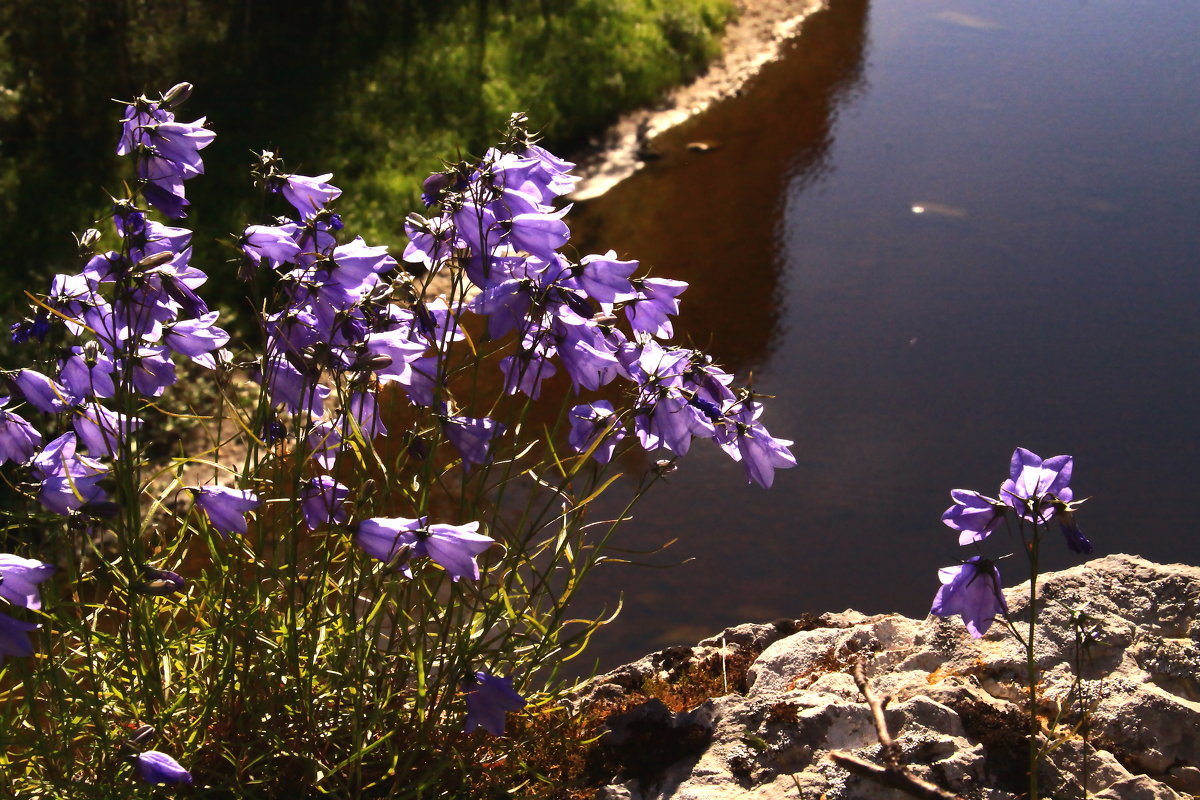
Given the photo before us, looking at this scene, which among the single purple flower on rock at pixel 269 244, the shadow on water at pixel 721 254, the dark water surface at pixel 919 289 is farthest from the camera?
the dark water surface at pixel 919 289

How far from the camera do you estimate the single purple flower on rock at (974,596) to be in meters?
1.88

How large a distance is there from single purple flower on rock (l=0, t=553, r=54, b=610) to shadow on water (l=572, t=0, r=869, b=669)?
109 centimetres

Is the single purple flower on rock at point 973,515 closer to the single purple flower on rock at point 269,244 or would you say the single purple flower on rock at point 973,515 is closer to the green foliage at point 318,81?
the single purple flower on rock at point 269,244

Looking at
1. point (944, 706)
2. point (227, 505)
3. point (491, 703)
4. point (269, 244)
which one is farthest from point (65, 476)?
point (944, 706)

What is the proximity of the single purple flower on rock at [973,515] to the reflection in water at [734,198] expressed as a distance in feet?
12.8

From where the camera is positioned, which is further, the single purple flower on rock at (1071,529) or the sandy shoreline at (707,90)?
the sandy shoreline at (707,90)

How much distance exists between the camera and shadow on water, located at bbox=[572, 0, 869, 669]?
4.36 meters

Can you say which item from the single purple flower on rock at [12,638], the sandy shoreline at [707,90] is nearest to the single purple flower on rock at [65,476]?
the single purple flower on rock at [12,638]

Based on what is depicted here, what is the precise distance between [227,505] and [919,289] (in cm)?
516

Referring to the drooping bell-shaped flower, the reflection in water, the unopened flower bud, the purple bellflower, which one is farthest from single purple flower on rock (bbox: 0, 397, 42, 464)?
the reflection in water

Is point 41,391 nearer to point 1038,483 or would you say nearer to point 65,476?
point 65,476

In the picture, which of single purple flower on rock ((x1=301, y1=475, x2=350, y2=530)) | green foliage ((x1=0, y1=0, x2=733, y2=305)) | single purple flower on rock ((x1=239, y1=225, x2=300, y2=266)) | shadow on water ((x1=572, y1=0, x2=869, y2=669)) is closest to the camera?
single purple flower on rock ((x1=239, y1=225, x2=300, y2=266))

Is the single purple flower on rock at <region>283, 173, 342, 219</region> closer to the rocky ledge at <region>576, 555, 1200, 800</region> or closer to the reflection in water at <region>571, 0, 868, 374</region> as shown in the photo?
the rocky ledge at <region>576, 555, 1200, 800</region>

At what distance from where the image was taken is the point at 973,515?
190 centimetres
